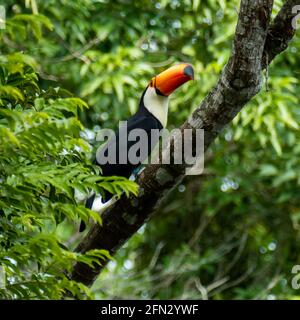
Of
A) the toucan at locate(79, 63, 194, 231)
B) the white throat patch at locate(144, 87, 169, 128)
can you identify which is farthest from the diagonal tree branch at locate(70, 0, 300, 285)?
the white throat patch at locate(144, 87, 169, 128)

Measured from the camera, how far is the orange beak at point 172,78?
3404mm

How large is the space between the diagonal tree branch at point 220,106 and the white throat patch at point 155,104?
107 centimetres

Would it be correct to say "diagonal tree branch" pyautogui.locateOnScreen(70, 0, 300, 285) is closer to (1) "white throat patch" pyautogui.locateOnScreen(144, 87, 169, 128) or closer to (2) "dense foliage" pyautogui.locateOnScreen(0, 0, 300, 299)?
(2) "dense foliage" pyautogui.locateOnScreen(0, 0, 300, 299)

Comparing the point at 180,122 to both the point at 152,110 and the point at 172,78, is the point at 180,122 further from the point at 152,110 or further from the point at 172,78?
the point at 172,78

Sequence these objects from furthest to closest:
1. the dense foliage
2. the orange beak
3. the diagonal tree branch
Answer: the dense foliage
the orange beak
the diagonal tree branch

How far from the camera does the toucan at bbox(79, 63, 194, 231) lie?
3510 mm

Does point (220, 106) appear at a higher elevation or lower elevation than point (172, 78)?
higher

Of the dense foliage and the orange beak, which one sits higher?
the orange beak

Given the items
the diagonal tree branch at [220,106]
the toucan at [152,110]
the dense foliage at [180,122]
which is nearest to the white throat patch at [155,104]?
the toucan at [152,110]

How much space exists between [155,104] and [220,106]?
4.28 ft

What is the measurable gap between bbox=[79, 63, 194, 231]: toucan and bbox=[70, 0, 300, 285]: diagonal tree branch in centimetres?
56

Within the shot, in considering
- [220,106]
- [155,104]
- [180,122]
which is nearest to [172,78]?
[155,104]

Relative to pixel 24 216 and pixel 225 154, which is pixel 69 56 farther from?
pixel 24 216

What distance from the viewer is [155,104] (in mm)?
3861
